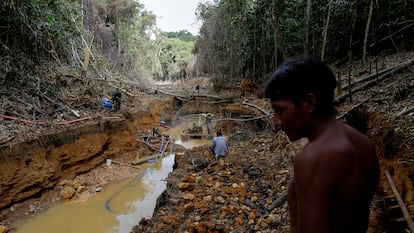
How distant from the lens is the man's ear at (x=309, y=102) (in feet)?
3.27

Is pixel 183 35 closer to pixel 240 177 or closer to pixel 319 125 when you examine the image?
pixel 240 177

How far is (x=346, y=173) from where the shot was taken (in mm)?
917

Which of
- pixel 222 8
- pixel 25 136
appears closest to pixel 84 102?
pixel 25 136

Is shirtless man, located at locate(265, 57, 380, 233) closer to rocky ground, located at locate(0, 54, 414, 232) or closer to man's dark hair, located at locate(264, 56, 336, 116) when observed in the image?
man's dark hair, located at locate(264, 56, 336, 116)

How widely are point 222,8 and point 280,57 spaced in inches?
161

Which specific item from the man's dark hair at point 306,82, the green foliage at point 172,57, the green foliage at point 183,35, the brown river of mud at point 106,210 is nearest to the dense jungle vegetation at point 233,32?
the brown river of mud at point 106,210

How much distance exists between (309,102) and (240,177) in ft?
15.5

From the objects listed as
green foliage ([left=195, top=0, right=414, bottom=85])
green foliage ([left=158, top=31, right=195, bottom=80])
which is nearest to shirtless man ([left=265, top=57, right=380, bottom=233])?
green foliage ([left=195, top=0, right=414, bottom=85])

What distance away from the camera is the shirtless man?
91 cm

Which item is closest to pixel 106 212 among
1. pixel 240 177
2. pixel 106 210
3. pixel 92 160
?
pixel 106 210

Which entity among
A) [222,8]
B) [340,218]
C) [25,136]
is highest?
[222,8]

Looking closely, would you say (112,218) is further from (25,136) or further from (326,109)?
(326,109)

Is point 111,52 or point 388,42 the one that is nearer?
point 388,42

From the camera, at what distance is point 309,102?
3.31 feet
